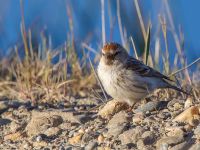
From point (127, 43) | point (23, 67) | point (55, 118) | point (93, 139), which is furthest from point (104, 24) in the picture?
point (93, 139)

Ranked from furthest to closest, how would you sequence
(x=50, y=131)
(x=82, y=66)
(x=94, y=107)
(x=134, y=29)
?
1. (x=134, y=29)
2. (x=82, y=66)
3. (x=94, y=107)
4. (x=50, y=131)

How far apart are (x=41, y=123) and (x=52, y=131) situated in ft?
0.69

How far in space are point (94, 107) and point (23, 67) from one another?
61.7 inches

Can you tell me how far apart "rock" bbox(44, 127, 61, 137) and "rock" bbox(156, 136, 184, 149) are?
0.98m

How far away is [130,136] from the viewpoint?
5.65 m

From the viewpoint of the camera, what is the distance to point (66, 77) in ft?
26.3

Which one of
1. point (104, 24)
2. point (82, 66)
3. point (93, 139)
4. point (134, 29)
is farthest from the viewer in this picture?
point (134, 29)

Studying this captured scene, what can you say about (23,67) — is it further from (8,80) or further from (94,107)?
(94,107)

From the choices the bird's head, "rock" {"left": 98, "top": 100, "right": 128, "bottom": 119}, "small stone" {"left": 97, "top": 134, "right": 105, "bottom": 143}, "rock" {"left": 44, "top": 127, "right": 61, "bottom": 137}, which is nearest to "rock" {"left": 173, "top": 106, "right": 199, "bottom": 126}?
"small stone" {"left": 97, "top": 134, "right": 105, "bottom": 143}

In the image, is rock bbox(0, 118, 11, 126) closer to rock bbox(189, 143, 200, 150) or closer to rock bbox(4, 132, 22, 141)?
rock bbox(4, 132, 22, 141)

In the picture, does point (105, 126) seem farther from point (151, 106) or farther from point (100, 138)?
point (151, 106)

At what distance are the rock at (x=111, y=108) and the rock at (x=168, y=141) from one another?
37.4 inches

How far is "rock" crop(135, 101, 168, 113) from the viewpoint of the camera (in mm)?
6289

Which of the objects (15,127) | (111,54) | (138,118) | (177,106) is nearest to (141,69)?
(111,54)
